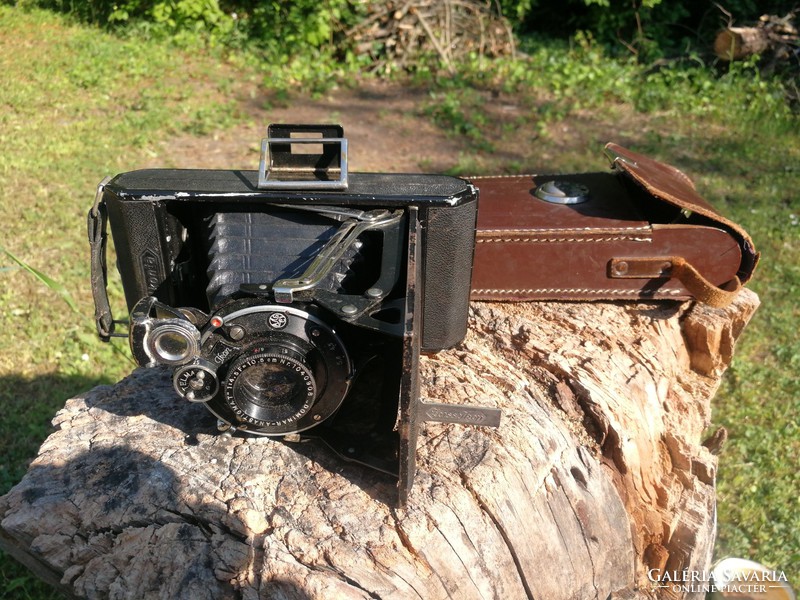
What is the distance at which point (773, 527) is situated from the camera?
3.05 metres

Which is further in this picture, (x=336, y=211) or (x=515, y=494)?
(x=336, y=211)

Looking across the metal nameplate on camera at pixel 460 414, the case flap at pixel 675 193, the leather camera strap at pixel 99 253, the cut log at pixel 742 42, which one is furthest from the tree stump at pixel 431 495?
the cut log at pixel 742 42

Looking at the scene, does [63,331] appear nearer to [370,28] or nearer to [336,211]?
[336,211]

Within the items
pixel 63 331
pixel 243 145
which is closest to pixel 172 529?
pixel 63 331

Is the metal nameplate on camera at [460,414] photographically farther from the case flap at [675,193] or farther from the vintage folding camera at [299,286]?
the case flap at [675,193]

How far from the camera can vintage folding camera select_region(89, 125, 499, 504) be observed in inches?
68.7

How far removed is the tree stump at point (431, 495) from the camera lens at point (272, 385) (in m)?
0.12

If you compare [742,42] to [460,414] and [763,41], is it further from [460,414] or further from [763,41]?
[460,414]

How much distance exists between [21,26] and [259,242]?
6.58m

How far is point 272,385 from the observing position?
1854 millimetres

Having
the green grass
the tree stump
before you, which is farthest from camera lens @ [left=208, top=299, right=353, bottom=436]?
the green grass

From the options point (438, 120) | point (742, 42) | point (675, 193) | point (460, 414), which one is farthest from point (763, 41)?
point (460, 414)

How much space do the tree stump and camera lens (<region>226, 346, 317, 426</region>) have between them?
119 mm

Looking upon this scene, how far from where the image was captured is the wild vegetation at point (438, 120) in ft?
11.5
